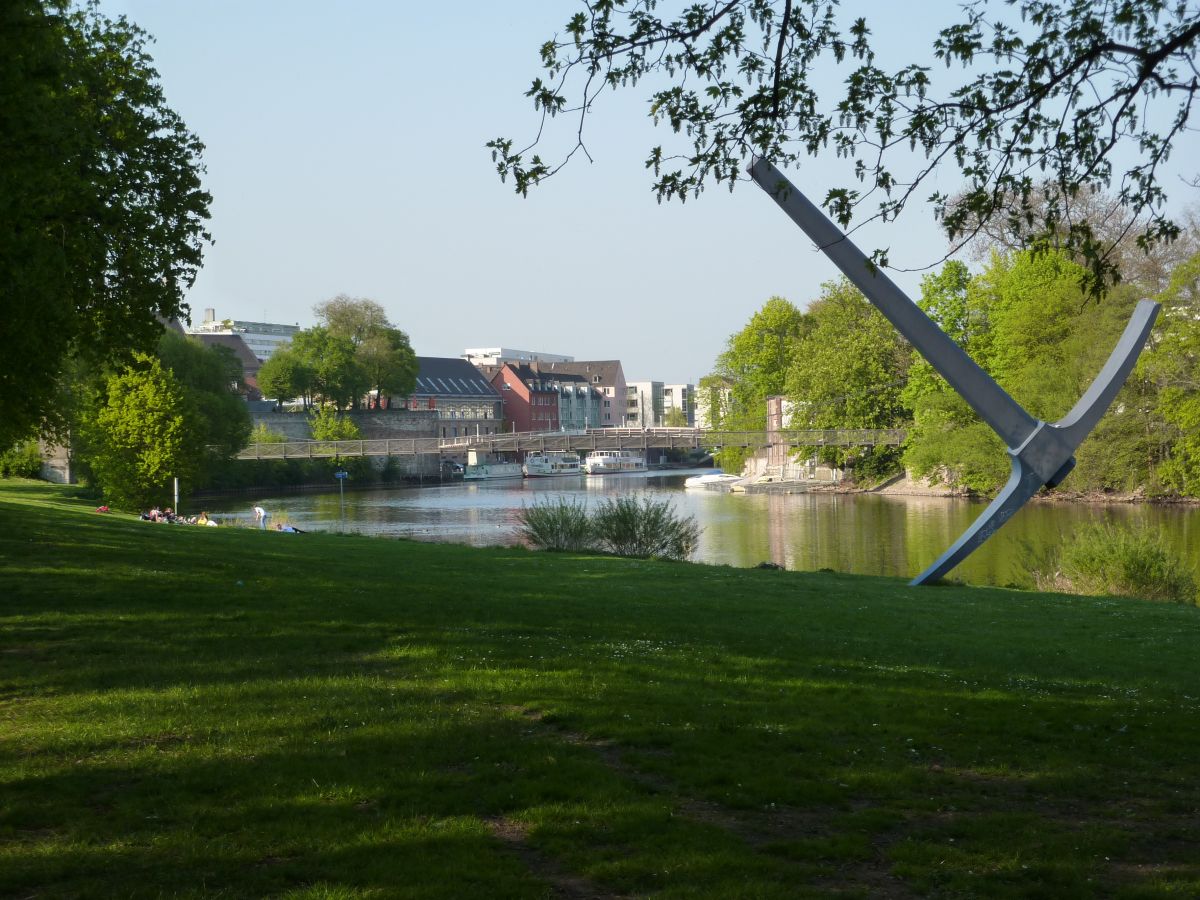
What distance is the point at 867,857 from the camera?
4.78 metres

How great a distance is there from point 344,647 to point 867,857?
17.5ft

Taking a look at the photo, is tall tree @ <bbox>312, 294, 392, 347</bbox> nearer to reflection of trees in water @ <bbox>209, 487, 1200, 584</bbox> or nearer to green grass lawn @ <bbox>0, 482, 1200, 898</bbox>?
reflection of trees in water @ <bbox>209, 487, 1200, 584</bbox>

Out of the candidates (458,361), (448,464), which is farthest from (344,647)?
(458,361)

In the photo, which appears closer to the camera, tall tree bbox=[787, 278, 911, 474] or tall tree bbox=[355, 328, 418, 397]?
tall tree bbox=[787, 278, 911, 474]

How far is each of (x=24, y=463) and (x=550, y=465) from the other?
52.6m

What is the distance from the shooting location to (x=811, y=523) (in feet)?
153

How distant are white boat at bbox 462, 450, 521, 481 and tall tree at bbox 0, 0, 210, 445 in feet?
243

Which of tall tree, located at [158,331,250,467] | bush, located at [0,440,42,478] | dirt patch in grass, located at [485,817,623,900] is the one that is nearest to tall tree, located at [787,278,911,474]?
tall tree, located at [158,331,250,467]

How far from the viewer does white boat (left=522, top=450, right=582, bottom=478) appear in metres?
103

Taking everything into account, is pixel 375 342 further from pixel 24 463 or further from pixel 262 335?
pixel 262 335

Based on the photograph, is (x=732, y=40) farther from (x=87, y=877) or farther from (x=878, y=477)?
(x=878, y=477)

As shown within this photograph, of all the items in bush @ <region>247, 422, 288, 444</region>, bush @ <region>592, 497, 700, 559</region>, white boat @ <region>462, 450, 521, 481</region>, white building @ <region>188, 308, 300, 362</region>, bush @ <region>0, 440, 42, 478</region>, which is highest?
white building @ <region>188, 308, 300, 362</region>

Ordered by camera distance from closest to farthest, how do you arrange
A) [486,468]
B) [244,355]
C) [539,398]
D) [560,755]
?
[560,755], [486,468], [244,355], [539,398]

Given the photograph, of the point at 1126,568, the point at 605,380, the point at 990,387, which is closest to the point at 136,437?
the point at 990,387
